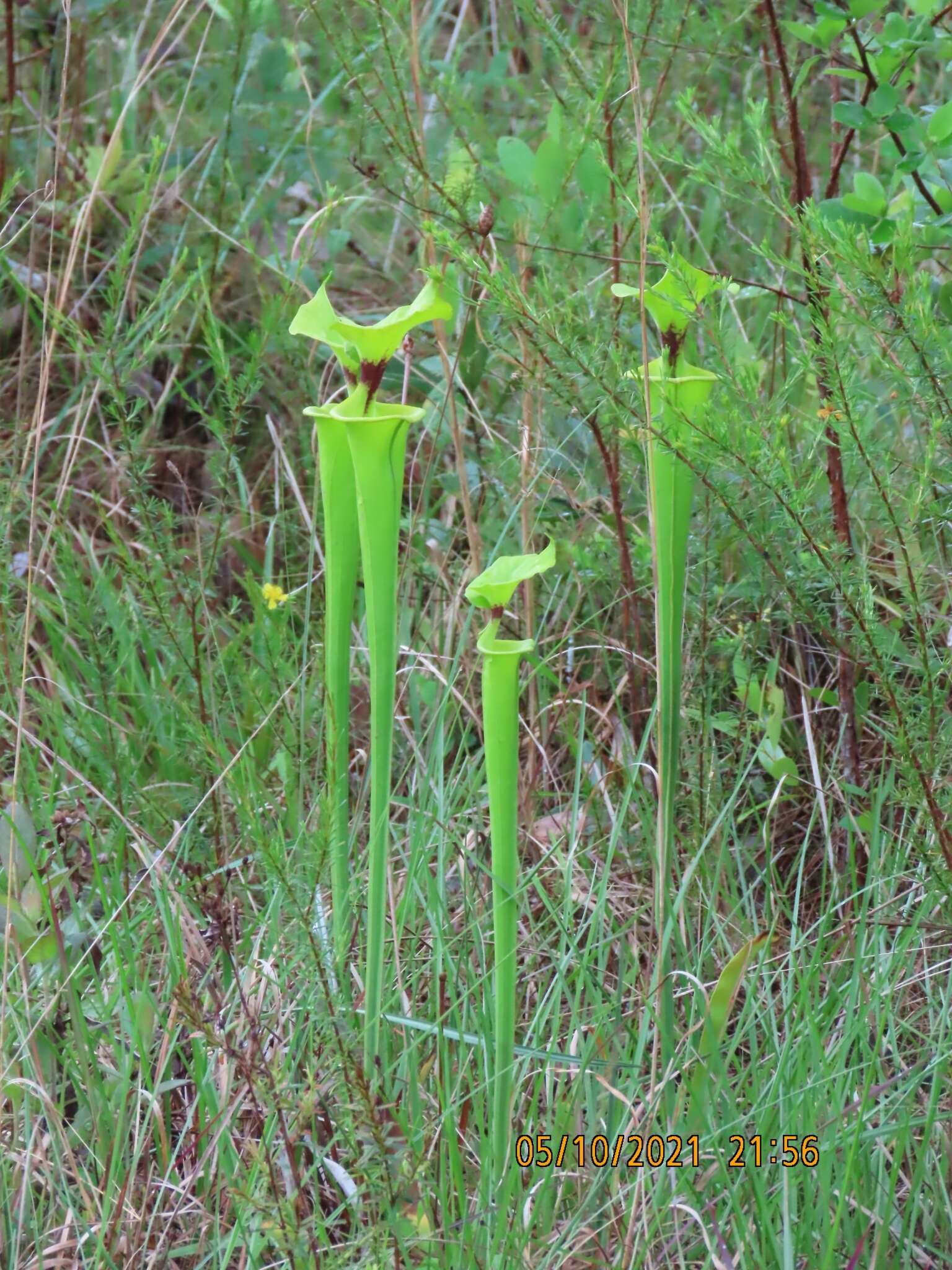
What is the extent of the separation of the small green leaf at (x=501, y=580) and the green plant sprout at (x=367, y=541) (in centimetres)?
10

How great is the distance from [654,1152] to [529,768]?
1.92 feet

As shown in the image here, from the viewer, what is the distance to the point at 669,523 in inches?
49.0

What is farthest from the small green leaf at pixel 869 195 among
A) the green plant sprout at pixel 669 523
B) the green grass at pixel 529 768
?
the green plant sprout at pixel 669 523

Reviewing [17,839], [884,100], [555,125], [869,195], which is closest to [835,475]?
[869,195]

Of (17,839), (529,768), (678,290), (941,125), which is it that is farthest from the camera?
(529,768)

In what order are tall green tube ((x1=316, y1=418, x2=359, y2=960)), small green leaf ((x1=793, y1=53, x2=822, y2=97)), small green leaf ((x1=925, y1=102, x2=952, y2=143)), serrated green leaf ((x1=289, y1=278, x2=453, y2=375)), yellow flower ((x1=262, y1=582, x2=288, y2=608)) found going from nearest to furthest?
1. serrated green leaf ((x1=289, y1=278, x2=453, y2=375))
2. tall green tube ((x1=316, y1=418, x2=359, y2=960))
3. small green leaf ((x1=925, y1=102, x2=952, y2=143))
4. small green leaf ((x1=793, y1=53, x2=822, y2=97))
5. yellow flower ((x1=262, y1=582, x2=288, y2=608))

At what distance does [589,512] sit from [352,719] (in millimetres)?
579

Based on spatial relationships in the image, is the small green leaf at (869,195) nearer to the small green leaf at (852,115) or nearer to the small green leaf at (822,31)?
the small green leaf at (852,115)

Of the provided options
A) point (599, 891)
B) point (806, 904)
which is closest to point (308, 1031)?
point (599, 891)

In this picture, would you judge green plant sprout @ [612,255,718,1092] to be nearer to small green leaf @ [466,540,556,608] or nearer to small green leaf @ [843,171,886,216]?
small green leaf @ [466,540,556,608]

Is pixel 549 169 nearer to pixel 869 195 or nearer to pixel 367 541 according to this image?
pixel 869 195

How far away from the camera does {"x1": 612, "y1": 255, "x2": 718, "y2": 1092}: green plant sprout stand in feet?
3.98

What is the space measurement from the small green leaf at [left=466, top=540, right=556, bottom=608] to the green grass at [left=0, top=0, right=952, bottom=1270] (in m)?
0.22

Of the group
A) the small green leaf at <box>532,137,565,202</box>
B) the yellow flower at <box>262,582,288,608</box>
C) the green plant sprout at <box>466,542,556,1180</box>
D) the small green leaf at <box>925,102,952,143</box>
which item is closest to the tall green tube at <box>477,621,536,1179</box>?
the green plant sprout at <box>466,542,556,1180</box>
